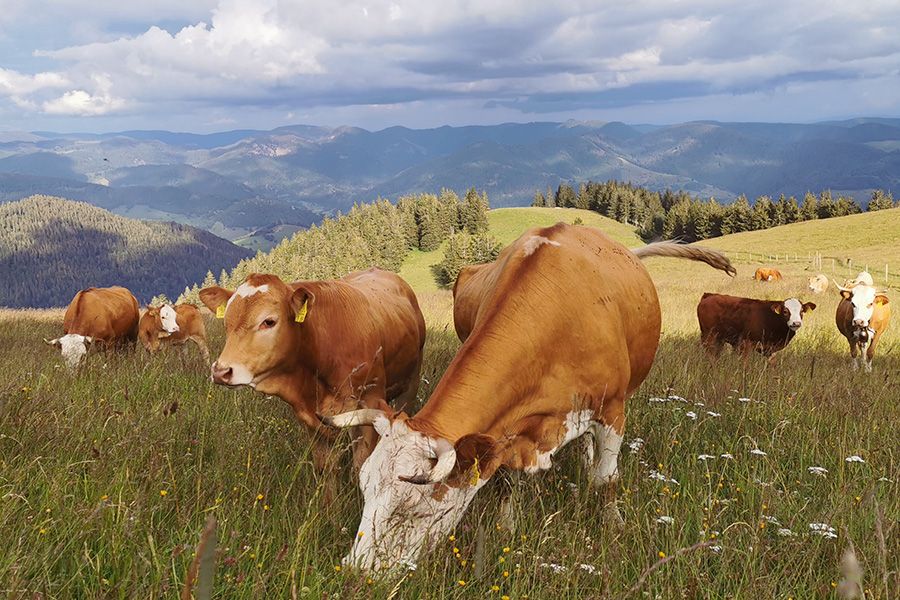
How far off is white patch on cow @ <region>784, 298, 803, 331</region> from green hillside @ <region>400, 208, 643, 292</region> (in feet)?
234

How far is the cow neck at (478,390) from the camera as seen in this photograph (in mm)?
3691

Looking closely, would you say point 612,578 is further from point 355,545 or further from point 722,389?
point 722,389

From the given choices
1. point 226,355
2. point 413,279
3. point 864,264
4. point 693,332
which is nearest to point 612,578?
point 226,355

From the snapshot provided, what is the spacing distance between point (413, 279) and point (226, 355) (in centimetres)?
8447

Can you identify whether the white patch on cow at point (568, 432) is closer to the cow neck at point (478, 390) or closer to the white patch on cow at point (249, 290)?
the cow neck at point (478, 390)

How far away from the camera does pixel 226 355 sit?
5027 millimetres

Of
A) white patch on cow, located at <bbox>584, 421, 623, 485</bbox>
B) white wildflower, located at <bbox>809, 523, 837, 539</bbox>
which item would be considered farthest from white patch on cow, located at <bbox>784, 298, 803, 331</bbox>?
white wildflower, located at <bbox>809, 523, 837, 539</bbox>

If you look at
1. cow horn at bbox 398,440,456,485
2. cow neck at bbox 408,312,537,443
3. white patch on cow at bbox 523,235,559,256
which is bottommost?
cow horn at bbox 398,440,456,485

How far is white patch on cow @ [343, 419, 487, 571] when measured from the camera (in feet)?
10.9

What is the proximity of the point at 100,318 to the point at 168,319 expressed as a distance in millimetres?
3041

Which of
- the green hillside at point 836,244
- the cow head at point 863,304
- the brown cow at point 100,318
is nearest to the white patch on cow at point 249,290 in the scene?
the brown cow at point 100,318

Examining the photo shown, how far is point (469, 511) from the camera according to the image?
4.27 metres

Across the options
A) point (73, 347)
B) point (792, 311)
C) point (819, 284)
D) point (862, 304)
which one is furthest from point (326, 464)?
point (819, 284)

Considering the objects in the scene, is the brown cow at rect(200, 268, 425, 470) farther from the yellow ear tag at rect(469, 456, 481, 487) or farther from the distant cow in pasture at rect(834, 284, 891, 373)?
the distant cow in pasture at rect(834, 284, 891, 373)
